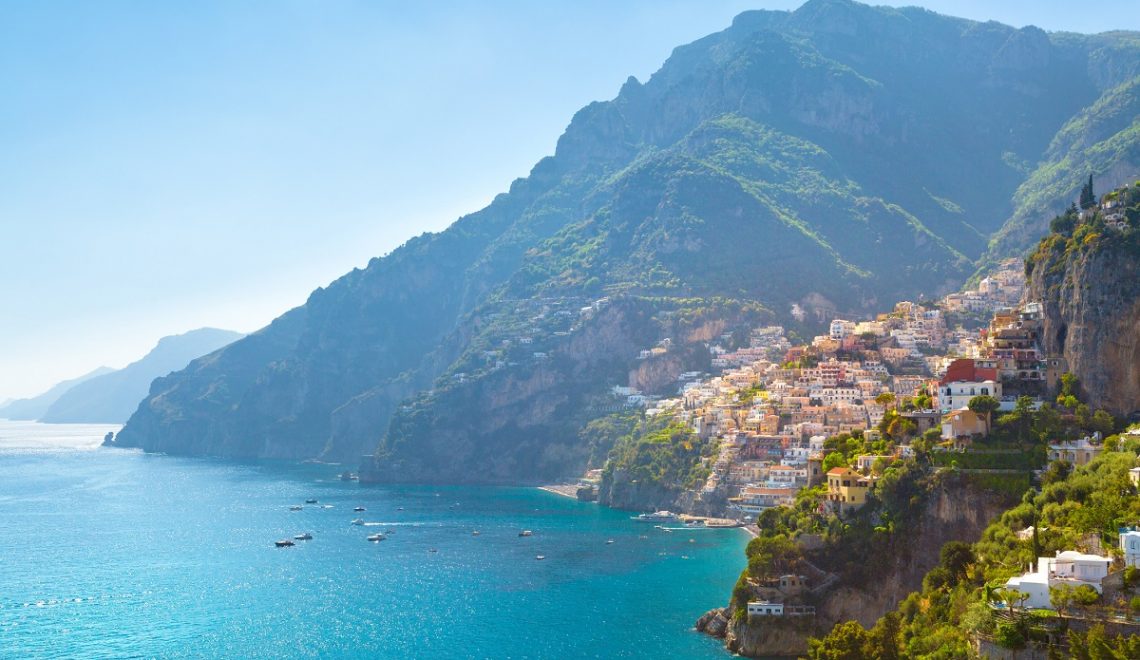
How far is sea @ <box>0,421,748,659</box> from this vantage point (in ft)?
236

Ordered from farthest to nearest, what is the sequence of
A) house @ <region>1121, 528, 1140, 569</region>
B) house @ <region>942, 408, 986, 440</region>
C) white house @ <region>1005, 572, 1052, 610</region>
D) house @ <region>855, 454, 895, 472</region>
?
house @ <region>855, 454, 895, 472</region> → house @ <region>942, 408, 986, 440</region> → house @ <region>1121, 528, 1140, 569</region> → white house @ <region>1005, 572, 1052, 610</region>

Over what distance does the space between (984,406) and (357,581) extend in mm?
54760

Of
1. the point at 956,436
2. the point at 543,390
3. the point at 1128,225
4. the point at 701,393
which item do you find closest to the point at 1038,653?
the point at 956,436

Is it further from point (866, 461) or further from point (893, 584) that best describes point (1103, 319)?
point (893, 584)

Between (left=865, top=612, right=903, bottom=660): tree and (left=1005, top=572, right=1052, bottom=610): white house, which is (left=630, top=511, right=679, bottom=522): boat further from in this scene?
(left=1005, top=572, right=1052, bottom=610): white house

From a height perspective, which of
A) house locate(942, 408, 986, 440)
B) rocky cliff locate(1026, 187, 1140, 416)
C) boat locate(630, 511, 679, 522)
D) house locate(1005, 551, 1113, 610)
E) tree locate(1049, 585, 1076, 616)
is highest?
rocky cliff locate(1026, 187, 1140, 416)

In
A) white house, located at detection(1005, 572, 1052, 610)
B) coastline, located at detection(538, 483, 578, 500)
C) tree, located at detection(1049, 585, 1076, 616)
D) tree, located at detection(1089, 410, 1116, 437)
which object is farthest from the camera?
coastline, located at detection(538, 483, 578, 500)

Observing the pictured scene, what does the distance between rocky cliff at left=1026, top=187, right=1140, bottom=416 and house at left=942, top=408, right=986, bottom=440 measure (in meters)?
7.00

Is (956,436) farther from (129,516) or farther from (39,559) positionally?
(129,516)

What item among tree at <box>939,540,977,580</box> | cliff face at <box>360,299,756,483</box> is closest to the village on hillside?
tree at <box>939,540,977,580</box>

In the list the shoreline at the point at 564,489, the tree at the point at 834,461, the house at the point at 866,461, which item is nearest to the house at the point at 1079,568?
the house at the point at 866,461

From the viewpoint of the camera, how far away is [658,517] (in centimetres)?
12825

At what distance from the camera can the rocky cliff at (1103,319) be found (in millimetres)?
65125

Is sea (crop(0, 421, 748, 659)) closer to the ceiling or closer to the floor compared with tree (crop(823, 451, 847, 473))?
closer to the floor
